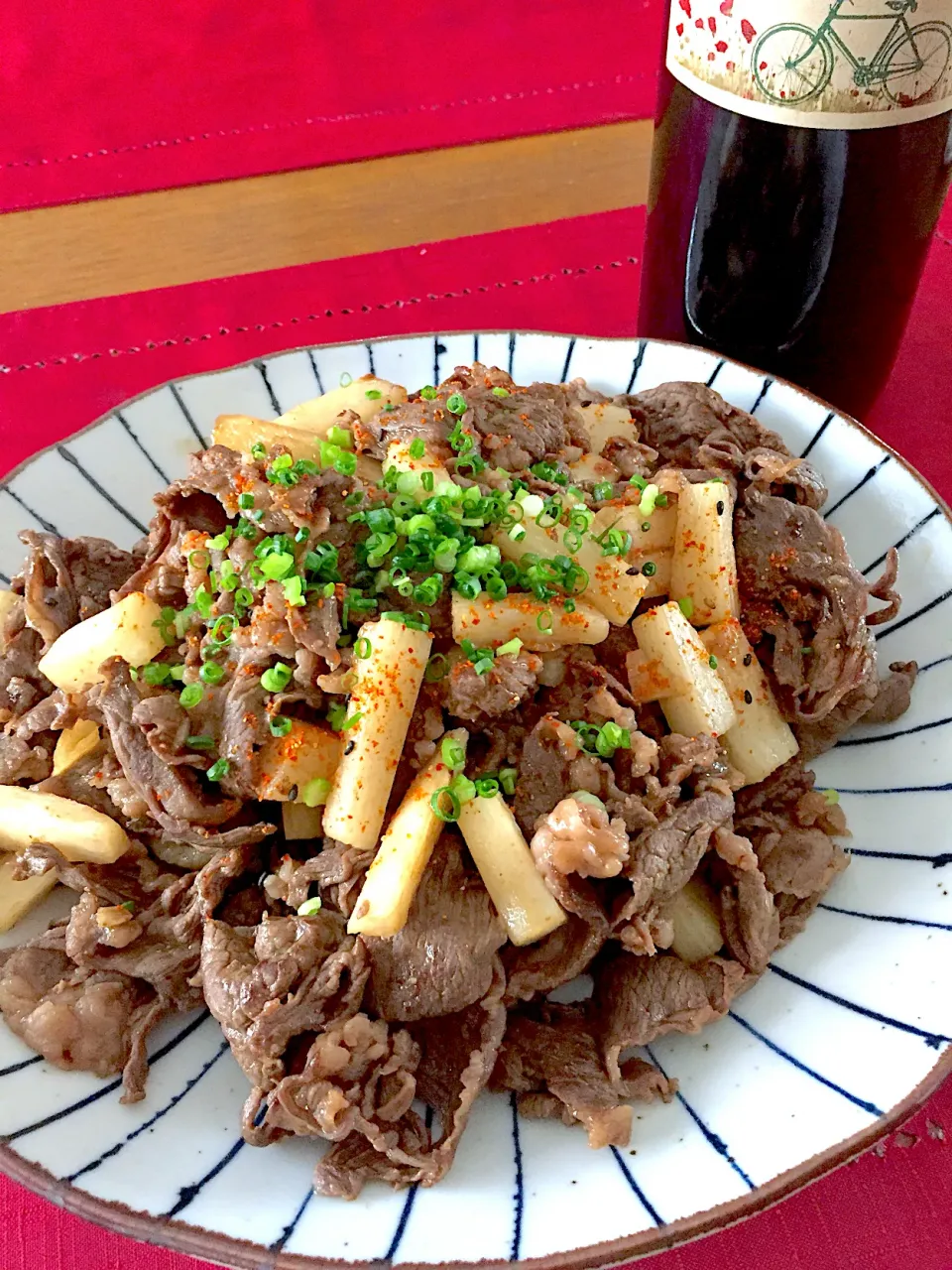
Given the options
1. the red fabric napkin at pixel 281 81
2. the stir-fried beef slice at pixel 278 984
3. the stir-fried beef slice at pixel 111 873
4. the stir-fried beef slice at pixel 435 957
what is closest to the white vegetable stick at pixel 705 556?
the stir-fried beef slice at pixel 435 957

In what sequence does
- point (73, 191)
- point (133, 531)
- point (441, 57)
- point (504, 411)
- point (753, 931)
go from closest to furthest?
point (753, 931) → point (504, 411) → point (133, 531) → point (73, 191) → point (441, 57)

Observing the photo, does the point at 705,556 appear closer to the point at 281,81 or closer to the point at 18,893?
the point at 18,893

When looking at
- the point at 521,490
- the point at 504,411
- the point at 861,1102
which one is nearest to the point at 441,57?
the point at 504,411

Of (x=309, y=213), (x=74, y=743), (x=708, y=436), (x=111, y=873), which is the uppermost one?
(x=309, y=213)

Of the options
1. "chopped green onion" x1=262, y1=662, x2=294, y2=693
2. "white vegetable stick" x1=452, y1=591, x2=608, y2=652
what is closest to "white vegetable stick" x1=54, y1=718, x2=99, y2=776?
"chopped green onion" x1=262, y1=662, x2=294, y2=693

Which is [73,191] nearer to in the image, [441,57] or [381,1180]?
[441,57]

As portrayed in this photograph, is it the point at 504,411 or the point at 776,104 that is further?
the point at 504,411

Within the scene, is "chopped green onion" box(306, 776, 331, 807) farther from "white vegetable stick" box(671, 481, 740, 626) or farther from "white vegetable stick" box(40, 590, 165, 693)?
"white vegetable stick" box(671, 481, 740, 626)

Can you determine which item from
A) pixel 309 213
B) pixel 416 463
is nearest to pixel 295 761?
pixel 416 463
